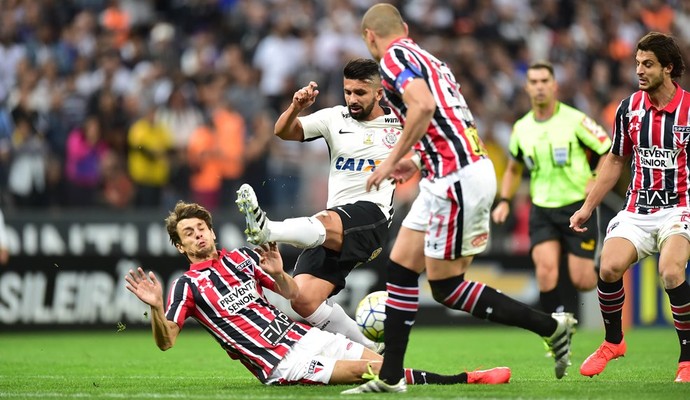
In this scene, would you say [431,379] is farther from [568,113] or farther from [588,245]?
[568,113]

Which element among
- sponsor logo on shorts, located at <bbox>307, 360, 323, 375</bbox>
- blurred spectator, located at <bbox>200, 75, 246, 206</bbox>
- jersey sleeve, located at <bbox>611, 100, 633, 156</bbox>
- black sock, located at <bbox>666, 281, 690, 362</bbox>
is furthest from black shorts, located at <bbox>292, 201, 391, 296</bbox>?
blurred spectator, located at <bbox>200, 75, 246, 206</bbox>

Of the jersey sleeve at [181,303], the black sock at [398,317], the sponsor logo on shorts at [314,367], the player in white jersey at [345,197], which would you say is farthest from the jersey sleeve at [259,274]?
the black sock at [398,317]

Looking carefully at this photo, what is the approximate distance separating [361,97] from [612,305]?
252cm

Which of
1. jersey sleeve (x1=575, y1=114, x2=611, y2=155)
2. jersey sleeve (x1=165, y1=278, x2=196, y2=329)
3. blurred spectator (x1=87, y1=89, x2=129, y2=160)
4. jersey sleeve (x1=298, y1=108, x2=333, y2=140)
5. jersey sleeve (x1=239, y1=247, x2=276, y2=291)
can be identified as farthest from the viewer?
blurred spectator (x1=87, y1=89, x2=129, y2=160)

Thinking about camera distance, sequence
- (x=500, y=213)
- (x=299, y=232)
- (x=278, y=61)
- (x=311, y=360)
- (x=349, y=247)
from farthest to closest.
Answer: (x=278, y=61) < (x=500, y=213) < (x=349, y=247) < (x=299, y=232) < (x=311, y=360)

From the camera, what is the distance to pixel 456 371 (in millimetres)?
9414

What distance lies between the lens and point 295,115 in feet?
29.3

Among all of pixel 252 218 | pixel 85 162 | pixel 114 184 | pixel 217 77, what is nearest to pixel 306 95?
pixel 252 218

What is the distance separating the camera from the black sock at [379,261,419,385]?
23.7ft

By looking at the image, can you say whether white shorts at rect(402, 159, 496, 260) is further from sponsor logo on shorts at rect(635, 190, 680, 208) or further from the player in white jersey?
sponsor logo on shorts at rect(635, 190, 680, 208)

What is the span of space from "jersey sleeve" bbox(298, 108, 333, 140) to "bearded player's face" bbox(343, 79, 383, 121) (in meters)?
0.22

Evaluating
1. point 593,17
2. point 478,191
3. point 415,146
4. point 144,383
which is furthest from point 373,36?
point 593,17

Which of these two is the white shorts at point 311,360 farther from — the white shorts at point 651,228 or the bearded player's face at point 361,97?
the white shorts at point 651,228

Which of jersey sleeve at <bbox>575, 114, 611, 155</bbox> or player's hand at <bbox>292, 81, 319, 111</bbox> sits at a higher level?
player's hand at <bbox>292, 81, 319, 111</bbox>
